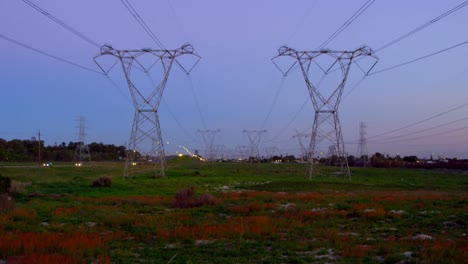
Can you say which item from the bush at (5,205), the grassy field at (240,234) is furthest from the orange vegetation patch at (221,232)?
the bush at (5,205)

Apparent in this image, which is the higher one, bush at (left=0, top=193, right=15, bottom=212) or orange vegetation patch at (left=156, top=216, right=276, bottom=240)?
bush at (left=0, top=193, right=15, bottom=212)

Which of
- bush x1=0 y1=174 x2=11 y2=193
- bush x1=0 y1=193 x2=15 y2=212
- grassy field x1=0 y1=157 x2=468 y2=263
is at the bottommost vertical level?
grassy field x1=0 y1=157 x2=468 y2=263

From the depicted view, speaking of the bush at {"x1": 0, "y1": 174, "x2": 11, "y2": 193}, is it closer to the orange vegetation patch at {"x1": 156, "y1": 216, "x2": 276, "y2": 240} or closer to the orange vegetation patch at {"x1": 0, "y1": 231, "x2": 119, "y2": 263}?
the orange vegetation patch at {"x1": 0, "y1": 231, "x2": 119, "y2": 263}

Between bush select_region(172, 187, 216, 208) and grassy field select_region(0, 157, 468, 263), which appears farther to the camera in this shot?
bush select_region(172, 187, 216, 208)

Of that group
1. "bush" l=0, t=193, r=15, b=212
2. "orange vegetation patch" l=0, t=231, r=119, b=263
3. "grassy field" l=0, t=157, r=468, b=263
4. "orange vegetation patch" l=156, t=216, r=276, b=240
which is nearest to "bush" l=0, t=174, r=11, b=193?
"bush" l=0, t=193, r=15, b=212

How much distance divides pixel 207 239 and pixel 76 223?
729cm

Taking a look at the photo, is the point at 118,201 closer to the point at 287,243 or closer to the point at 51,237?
the point at 51,237

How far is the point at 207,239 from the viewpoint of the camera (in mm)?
17453

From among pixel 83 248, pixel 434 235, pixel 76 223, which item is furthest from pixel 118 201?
pixel 434 235

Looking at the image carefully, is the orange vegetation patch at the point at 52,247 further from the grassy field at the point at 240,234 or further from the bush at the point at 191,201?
the bush at the point at 191,201

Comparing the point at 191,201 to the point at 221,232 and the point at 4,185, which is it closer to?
the point at 221,232

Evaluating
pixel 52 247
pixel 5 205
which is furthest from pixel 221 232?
pixel 5 205

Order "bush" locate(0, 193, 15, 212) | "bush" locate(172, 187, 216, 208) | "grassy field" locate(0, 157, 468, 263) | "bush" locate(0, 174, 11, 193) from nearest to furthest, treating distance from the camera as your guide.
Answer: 1. "grassy field" locate(0, 157, 468, 263)
2. "bush" locate(0, 193, 15, 212)
3. "bush" locate(172, 187, 216, 208)
4. "bush" locate(0, 174, 11, 193)

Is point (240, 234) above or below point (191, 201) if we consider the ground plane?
below
